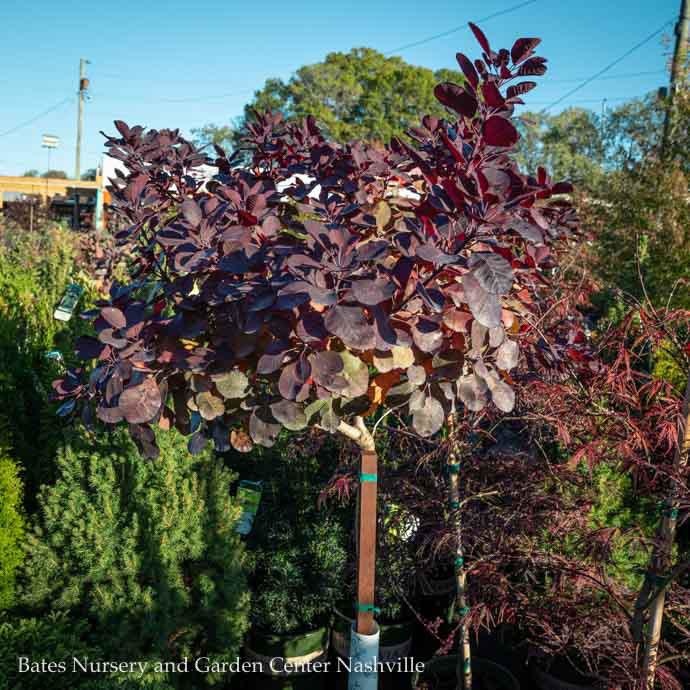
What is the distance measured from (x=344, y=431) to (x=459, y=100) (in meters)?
0.81

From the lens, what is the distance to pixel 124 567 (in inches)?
94.6

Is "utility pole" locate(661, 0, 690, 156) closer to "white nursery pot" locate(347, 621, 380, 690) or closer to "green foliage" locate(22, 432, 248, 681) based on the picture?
"green foliage" locate(22, 432, 248, 681)

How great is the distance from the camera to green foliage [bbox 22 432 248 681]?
238 cm

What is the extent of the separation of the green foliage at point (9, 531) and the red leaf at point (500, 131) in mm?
2250

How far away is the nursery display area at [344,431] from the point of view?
117cm

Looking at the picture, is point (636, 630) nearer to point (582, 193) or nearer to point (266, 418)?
point (266, 418)

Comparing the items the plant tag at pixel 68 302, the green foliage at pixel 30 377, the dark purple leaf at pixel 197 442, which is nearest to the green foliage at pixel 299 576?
the green foliage at pixel 30 377

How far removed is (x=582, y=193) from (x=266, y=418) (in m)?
6.68

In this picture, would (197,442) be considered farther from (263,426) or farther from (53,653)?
(53,653)

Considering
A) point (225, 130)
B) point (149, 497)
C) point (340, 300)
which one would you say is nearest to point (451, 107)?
point (340, 300)

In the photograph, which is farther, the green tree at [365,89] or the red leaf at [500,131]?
the green tree at [365,89]

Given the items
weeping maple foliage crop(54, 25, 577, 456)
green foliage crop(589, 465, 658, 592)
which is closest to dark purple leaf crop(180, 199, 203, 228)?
weeping maple foliage crop(54, 25, 577, 456)

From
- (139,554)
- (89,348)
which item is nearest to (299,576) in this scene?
(139,554)

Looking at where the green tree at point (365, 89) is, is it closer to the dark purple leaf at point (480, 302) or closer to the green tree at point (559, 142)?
the green tree at point (559, 142)
